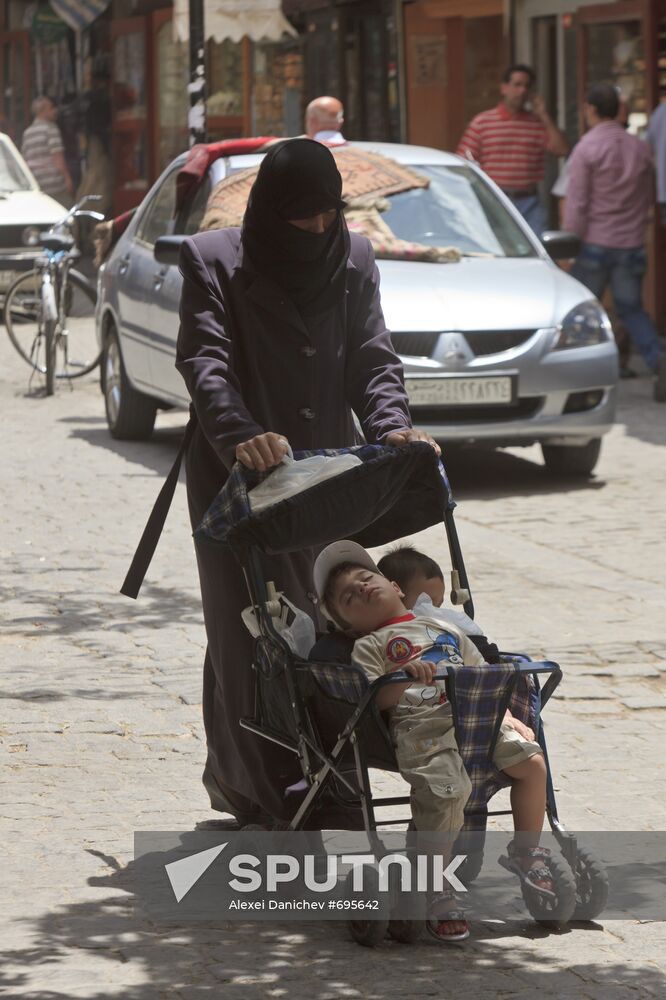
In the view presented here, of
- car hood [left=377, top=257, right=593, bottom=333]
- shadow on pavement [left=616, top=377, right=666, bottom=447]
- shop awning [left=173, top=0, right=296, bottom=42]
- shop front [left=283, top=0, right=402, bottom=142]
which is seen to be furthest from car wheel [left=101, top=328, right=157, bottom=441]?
shop front [left=283, top=0, right=402, bottom=142]

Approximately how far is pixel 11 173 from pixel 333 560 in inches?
705

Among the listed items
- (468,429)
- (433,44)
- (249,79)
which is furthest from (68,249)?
(249,79)

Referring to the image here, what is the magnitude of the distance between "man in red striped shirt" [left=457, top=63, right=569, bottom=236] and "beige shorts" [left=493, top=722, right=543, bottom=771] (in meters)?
13.1

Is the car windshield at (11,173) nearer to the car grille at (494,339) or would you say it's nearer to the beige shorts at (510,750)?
the car grille at (494,339)

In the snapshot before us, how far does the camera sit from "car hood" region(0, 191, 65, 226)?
20.7 m

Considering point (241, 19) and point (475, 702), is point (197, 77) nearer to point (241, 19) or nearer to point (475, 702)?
point (241, 19)

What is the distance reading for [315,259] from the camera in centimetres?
493

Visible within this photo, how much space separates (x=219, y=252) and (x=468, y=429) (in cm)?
613

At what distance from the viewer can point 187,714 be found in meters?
6.61

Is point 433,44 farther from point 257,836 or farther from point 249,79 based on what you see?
point 257,836

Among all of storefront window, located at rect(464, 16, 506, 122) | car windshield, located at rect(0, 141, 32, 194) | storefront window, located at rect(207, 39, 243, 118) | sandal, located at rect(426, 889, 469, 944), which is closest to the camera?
sandal, located at rect(426, 889, 469, 944)

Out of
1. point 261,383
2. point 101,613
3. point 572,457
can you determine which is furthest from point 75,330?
point 261,383

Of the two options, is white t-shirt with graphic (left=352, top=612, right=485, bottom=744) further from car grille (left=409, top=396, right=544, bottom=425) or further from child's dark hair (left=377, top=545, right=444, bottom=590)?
car grille (left=409, top=396, right=544, bottom=425)

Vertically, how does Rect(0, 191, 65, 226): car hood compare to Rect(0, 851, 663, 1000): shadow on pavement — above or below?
above
